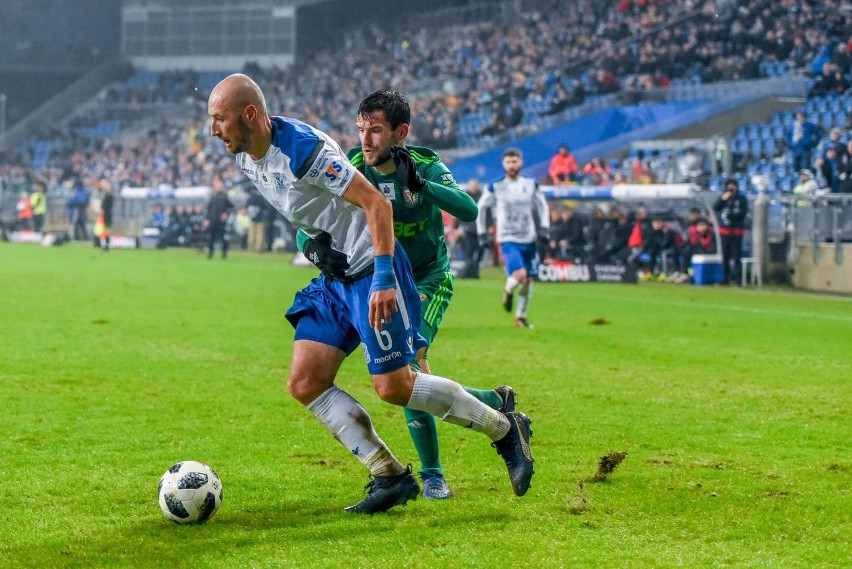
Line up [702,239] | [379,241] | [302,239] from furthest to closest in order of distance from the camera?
1. [702,239]
2. [302,239]
3. [379,241]

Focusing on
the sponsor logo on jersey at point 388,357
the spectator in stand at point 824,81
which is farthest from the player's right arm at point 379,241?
the spectator in stand at point 824,81

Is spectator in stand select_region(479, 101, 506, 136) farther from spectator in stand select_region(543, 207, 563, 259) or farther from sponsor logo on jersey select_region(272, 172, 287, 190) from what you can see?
sponsor logo on jersey select_region(272, 172, 287, 190)

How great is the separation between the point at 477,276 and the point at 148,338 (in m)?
12.7

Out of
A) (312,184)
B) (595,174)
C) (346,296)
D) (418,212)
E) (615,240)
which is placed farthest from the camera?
(595,174)

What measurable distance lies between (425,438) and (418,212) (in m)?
1.16

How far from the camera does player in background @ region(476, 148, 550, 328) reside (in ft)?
47.4

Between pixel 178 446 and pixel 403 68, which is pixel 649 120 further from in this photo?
pixel 178 446

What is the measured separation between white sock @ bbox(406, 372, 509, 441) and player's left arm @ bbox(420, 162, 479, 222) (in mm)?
827

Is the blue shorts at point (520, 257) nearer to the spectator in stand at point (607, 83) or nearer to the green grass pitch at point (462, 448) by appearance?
the green grass pitch at point (462, 448)

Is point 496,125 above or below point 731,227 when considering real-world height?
above

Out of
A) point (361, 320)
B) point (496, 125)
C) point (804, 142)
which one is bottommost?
point (361, 320)

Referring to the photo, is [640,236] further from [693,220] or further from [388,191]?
[388,191]

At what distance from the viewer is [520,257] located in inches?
578

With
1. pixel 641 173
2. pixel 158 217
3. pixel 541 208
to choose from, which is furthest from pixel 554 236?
pixel 158 217
